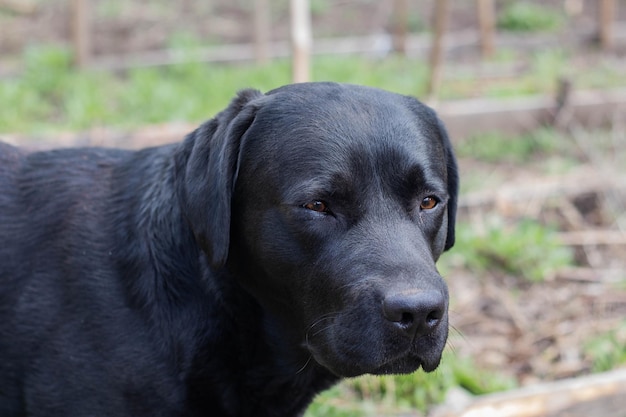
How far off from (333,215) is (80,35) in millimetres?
7254

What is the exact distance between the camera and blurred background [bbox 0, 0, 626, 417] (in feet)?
15.5

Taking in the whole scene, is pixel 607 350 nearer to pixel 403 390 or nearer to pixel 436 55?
pixel 403 390

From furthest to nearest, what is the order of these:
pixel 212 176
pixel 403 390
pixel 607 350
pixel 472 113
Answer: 1. pixel 472 113
2. pixel 607 350
3. pixel 403 390
4. pixel 212 176

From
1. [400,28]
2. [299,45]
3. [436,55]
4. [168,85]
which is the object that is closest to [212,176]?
[299,45]

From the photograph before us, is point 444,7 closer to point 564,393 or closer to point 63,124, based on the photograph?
point 63,124

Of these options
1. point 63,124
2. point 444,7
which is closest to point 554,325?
point 444,7

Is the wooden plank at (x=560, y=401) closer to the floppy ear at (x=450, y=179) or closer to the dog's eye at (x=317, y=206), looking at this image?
the floppy ear at (x=450, y=179)

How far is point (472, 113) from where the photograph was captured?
8484mm

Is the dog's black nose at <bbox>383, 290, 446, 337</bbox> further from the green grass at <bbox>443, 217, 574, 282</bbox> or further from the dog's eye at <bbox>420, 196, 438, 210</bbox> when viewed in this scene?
the green grass at <bbox>443, 217, 574, 282</bbox>

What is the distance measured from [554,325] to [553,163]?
2.84 metres

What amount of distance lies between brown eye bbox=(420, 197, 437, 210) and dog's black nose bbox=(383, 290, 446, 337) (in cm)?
49

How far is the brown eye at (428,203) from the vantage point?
3129 millimetres

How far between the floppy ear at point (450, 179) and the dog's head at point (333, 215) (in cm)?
19

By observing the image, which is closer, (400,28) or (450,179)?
(450,179)
